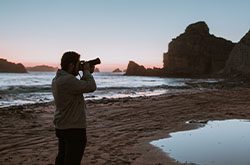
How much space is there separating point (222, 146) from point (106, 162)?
8.47ft

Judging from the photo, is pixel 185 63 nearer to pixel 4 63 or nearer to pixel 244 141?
pixel 4 63

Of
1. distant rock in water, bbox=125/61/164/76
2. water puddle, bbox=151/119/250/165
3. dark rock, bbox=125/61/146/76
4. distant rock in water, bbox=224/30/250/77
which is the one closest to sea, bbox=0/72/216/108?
water puddle, bbox=151/119/250/165

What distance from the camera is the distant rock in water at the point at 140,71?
413 feet

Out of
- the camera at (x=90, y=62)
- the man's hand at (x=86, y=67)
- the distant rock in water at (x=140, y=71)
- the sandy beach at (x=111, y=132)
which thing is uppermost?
the distant rock in water at (x=140, y=71)

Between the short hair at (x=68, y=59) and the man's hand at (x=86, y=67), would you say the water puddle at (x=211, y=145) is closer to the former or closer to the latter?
the man's hand at (x=86, y=67)

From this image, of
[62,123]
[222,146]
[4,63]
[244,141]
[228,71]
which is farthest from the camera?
[4,63]

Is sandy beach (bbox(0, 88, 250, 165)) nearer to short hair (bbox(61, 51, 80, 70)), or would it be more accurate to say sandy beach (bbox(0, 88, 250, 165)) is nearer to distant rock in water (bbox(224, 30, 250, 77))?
short hair (bbox(61, 51, 80, 70))

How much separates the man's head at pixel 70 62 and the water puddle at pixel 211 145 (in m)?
3.06

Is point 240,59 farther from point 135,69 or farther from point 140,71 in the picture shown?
point 135,69

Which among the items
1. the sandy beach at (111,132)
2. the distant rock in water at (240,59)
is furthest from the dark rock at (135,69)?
the sandy beach at (111,132)

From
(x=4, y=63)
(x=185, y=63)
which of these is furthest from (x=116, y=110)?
(x=4, y=63)

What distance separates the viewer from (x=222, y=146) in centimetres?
747

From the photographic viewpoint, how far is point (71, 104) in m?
4.14

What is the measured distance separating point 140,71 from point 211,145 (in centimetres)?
12959
